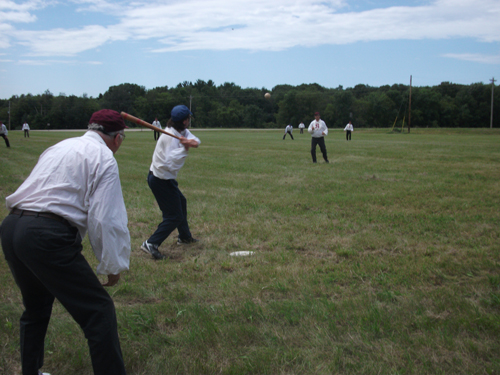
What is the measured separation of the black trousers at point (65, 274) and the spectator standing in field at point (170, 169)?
307 centimetres

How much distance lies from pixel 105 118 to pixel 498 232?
21.3ft

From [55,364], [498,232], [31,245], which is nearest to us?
[31,245]

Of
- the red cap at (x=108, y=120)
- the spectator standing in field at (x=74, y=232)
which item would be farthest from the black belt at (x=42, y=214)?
the red cap at (x=108, y=120)

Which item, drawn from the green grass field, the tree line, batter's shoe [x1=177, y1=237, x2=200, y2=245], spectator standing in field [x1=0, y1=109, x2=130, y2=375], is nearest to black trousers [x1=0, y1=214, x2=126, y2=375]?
spectator standing in field [x1=0, y1=109, x2=130, y2=375]

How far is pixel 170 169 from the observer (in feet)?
18.9

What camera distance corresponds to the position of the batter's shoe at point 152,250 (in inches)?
232

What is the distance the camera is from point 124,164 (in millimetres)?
17812

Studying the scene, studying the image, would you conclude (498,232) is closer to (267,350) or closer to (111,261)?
(267,350)

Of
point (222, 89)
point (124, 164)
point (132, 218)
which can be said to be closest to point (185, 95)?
point (222, 89)

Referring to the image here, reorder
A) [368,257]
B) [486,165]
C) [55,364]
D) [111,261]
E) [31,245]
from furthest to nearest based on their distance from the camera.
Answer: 1. [486,165]
2. [368,257]
3. [55,364]
4. [111,261]
5. [31,245]

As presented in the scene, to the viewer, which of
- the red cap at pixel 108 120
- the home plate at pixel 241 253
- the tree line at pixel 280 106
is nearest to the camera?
the red cap at pixel 108 120

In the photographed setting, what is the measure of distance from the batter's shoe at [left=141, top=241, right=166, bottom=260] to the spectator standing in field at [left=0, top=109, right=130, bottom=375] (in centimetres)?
315

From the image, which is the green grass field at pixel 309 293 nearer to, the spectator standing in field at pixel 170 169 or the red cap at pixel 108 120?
the spectator standing in field at pixel 170 169

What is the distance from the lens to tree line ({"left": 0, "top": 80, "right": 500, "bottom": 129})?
87.7 meters
